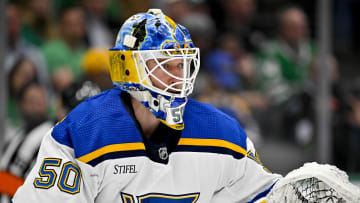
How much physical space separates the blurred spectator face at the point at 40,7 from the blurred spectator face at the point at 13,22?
0.37 feet

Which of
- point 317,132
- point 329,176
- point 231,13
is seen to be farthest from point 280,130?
point 329,176

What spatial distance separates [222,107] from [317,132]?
3.17 ft

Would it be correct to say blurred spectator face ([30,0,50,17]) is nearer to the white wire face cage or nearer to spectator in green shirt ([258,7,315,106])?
spectator in green shirt ([258,7,315,106])

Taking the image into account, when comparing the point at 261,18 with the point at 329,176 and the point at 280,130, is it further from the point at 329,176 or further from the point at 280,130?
the point at 329,176

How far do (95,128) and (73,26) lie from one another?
2.63 m

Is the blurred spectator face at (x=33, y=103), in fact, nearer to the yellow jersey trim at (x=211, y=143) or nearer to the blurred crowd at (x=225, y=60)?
the blurred crowd at (x=225, y=60)

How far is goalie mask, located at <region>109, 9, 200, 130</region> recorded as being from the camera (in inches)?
85.4

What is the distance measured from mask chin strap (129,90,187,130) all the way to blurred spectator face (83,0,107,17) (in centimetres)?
243

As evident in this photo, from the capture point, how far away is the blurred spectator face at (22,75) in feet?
14.8

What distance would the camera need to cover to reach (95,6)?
457 centimetres

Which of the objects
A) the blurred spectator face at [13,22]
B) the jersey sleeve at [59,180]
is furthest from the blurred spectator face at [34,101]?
the jersey sleeve at [59,180]

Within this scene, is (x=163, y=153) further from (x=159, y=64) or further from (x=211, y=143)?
(x=159, y=64)

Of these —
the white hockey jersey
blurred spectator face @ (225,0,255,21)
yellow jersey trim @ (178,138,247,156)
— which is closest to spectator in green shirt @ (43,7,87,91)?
blurred spectator face @ (225,0,255,21)

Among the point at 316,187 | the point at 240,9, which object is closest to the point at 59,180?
the point at 316,187
